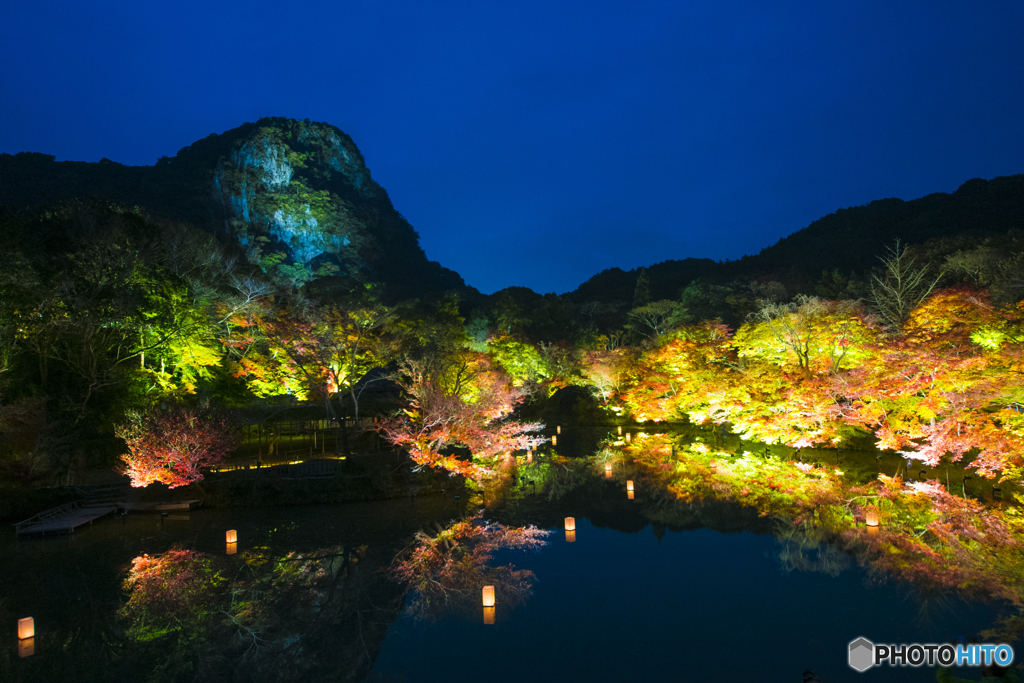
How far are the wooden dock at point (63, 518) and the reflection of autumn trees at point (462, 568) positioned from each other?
8.18 metres

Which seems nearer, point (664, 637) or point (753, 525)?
point (664, 637)

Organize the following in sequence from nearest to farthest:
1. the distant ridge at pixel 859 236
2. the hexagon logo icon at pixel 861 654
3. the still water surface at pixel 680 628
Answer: the hexagon logo icon at pixel 861 654, the still water surface at pixel 680 628, the distant ridge at pixel 859 236

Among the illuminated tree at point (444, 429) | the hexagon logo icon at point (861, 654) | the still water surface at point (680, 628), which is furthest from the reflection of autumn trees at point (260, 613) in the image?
the hexagon logo icon at point (861, 654)

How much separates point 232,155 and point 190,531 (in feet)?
144

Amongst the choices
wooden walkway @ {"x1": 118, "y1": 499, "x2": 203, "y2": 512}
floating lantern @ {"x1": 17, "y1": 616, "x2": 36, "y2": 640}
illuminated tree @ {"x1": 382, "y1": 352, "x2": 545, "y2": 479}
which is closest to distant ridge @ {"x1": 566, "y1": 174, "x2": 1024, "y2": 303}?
illuminated tree @ {"x1": 382, "y1": 352, "x2": 545, "y2": 479}

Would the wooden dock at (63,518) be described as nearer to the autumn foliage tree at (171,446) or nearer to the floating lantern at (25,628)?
the autumn foliage tree at (171,446)

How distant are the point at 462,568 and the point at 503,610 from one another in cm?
162

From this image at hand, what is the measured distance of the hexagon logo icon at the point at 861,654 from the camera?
5375 millimetres

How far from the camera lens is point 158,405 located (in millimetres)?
15766

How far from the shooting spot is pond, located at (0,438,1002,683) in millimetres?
5762

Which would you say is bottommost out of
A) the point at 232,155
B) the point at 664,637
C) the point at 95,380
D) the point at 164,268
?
the point at 664,637

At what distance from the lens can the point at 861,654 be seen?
556cm

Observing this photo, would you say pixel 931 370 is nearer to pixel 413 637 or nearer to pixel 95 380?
pixel 413 637

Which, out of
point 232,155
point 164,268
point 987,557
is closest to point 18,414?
point 164,268
